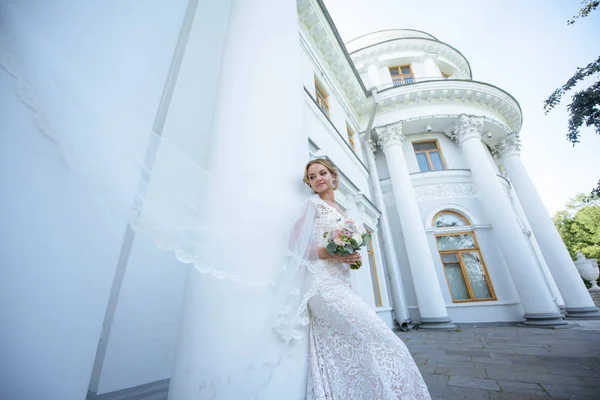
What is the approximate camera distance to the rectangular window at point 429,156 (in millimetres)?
10602

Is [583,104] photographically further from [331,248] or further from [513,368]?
[331,248]

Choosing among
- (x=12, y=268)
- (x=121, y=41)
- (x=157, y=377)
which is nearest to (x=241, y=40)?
(x=121, y=41)

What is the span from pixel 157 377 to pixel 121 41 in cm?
209

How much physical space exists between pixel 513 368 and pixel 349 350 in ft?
10.6

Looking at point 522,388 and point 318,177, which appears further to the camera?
point 522,388

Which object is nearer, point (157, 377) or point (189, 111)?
point (157, 377)

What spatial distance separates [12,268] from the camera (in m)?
0.88

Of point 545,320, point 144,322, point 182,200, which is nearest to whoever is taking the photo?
A: point 182,200

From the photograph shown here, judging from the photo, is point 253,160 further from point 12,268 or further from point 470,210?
point 470,210

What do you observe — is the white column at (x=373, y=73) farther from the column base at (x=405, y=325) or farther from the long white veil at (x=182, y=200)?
the long white veil at (x=182, y=200)

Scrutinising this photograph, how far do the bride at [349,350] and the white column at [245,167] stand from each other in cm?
20

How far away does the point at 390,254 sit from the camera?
8.49 meters

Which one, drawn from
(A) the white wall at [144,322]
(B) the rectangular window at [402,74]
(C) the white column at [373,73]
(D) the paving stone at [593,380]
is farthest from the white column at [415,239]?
(A) the white wall at [144,322]

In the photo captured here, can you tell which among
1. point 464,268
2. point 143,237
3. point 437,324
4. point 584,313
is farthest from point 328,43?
point 584,313
